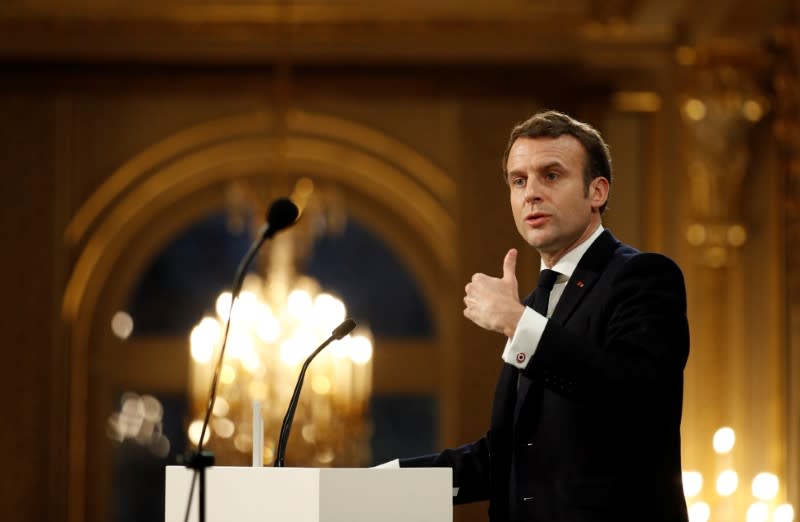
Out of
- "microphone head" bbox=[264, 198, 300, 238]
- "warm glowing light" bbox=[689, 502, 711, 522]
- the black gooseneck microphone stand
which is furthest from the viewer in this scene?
"warm glowing light" bbox=[689, 502, 711, 522]

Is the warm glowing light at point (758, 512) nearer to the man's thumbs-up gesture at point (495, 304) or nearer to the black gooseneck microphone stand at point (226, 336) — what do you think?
the black gooseneck microphone stand at point (226, 336)

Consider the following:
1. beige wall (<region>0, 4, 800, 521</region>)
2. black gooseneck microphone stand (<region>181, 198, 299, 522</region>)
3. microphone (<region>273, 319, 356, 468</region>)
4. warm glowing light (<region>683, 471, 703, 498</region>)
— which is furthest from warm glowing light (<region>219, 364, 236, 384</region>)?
microphone (<region>273, 319, 356, 468</region>)

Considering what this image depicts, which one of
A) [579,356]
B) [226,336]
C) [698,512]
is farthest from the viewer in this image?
[698,512]

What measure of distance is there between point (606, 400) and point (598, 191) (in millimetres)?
493

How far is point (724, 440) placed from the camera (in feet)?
27.1

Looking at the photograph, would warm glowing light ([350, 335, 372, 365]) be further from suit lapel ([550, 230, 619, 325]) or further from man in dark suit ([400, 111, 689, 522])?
suit lapel ([550, 230, 619, 325])

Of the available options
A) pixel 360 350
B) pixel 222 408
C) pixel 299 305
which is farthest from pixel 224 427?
pixel 360 350

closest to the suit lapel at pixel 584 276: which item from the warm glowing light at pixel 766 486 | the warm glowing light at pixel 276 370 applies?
the warm glowing light at pixel 276 370

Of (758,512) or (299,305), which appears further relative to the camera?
(299,305)

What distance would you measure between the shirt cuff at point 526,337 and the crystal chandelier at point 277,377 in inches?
217

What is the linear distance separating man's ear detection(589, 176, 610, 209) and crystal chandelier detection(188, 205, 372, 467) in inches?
207

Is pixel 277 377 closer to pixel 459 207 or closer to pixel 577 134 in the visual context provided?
pixel 459 207

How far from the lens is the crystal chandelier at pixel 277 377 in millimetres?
7906

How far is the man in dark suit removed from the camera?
2344 mm
